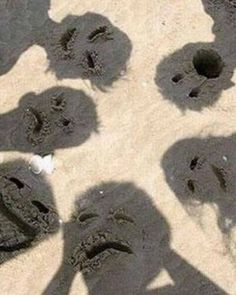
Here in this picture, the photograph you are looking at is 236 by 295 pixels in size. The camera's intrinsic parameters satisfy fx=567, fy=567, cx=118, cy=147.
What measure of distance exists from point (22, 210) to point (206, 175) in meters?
1.11

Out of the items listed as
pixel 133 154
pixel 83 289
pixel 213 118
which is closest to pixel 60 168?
pixel 133 154

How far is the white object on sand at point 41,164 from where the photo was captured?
346cm

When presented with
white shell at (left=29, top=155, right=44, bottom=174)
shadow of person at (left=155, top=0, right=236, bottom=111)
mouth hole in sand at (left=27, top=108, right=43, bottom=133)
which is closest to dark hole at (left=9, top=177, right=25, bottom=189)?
Result: white shell at (left=29, top=155, right=44, bottom=174)

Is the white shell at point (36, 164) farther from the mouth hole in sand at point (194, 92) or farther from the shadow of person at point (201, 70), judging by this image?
the mouth hole in sand at point (194, 92)

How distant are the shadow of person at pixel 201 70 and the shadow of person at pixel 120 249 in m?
0.74

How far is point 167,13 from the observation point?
4043 millimetres

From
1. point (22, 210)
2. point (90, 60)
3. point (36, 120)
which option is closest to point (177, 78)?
point (90, 60)

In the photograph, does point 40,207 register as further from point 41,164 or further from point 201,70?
point 201,70

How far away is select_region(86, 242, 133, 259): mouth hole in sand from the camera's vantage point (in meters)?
3.17

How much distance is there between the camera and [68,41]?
3.96 m

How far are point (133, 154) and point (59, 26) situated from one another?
1.16 metres

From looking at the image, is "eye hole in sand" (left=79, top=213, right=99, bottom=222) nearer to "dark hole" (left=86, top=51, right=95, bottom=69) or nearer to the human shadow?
the human shadow

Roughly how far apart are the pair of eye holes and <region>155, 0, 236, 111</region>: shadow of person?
0.83m

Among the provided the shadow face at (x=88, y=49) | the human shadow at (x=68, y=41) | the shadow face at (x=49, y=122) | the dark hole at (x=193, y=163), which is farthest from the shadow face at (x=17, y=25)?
the dark hole at (x=193, y=163)
